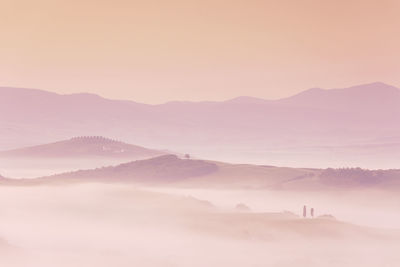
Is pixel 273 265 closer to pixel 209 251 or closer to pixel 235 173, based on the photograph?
pixel 209 251

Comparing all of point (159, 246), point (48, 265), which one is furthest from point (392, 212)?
point (48, 265)

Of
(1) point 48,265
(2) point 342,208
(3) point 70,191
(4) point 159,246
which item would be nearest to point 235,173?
(2) point 342,208

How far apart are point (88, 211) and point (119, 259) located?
64.3 ft

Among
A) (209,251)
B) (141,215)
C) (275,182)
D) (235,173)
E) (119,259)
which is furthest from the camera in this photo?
(235,173)

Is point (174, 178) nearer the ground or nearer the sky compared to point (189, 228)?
nearer the sky

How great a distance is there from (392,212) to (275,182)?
2724 cm

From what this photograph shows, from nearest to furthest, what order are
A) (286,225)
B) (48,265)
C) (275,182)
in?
(48,265) < (286,225) < (275,182)

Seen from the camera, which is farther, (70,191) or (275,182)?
(275,182)

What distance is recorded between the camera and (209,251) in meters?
50.5

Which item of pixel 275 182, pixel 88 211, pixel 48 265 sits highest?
pixel 275 182

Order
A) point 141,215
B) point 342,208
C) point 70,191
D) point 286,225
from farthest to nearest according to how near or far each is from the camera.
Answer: point 342,208 → point 70,191 → point 141,215 → point 286,225

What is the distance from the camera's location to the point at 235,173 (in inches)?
4651

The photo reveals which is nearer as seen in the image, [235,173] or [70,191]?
[70,191]

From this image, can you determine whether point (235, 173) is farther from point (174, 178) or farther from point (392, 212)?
point (392, 212)
